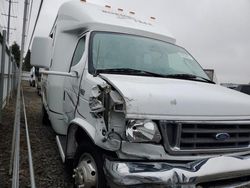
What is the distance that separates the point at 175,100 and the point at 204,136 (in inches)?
19.8

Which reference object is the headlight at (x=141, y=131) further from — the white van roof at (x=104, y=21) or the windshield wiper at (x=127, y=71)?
the white van roof at (x=104, y=21)

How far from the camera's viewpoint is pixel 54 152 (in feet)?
22.0

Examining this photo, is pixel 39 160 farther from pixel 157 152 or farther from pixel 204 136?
pixel 204 136

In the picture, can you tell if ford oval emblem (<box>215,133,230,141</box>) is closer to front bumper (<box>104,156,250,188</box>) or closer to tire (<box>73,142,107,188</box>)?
front bumper (<box>104,156,250,188</box>)

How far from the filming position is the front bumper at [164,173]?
10.4ft

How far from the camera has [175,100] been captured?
139 inches

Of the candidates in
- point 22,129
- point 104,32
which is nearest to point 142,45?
point 104,32

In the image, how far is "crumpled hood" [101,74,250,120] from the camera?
3.39 m

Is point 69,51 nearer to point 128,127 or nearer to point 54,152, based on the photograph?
point 54,152

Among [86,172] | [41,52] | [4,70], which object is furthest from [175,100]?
[4,70]

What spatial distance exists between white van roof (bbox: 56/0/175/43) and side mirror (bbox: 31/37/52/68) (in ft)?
1.77

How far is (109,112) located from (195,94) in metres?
0.95

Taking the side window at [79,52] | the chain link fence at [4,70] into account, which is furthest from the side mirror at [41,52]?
the chain link fence at [4,70]

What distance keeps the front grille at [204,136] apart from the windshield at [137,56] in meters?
1.27
